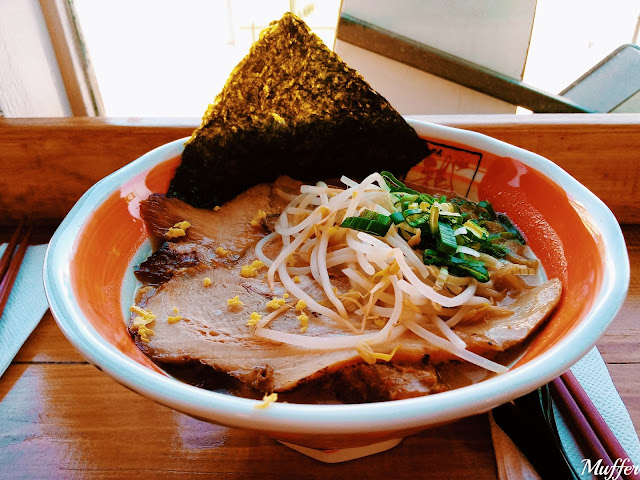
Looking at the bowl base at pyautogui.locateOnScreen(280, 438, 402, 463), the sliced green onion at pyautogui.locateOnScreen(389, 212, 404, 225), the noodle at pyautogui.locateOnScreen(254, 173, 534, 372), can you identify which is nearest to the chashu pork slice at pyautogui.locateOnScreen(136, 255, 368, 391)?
the noodle at pyautogui.locateOnScreen(254, 173, 534, 372)

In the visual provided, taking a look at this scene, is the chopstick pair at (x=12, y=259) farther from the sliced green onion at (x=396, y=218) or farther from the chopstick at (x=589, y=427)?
the chopstick at (x=589, y=427)

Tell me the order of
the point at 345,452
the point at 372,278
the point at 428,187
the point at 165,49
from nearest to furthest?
the point at 345,452
the point at 372,278
the point at 428,187
the point at 165,49

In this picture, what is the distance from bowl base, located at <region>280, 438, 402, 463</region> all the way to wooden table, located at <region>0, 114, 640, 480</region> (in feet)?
0.04

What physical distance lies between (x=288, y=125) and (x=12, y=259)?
825 mm

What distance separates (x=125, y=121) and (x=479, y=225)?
0.99m

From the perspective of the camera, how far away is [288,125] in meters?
1.15

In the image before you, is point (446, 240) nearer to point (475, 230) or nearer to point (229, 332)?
point (475, 230)

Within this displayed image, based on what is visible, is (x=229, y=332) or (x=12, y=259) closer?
(x=229, y=332)

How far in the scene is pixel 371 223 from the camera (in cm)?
99

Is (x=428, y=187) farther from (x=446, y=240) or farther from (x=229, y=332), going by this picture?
(x=229, y=332)

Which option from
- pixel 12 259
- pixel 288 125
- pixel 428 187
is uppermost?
pixel 288 125

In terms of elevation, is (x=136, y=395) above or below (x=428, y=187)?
below

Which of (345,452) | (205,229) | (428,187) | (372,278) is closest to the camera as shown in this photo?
(345,452)

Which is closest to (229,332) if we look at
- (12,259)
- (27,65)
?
(12,259)
